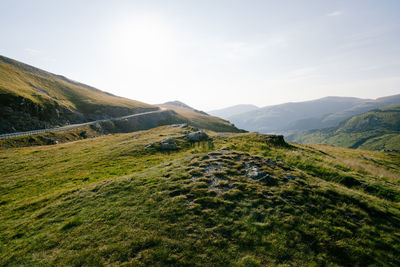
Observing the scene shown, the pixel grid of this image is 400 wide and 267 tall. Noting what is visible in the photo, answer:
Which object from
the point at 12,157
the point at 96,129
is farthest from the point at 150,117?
the point at 12,157

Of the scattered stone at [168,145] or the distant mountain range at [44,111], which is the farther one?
the distant mountain range at [44,111]

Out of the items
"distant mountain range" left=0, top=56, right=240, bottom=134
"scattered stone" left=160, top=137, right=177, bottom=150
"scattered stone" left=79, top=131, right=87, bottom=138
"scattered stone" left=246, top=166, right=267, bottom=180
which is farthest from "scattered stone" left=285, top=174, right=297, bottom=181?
"distant mountain range" left=0, top=56, right=240, bottom=134

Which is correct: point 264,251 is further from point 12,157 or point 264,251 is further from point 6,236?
point 12,157

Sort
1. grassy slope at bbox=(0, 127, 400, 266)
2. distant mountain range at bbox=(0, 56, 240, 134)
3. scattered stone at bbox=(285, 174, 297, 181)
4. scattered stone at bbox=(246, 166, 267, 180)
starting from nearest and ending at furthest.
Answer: grassy slope at bbox=(0, 127, 400, 266), scattered stone at bbox=(246, 166, 267, 180), scattered stone at bbox=(285, 174, 297, 181), distant mountain range at bbox=(0, 56, 240, 134)

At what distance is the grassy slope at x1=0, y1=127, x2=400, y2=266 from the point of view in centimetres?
856

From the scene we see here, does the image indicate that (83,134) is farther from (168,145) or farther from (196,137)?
(196,137)

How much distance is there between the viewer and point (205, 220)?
10.5 metres

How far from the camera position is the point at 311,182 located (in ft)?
50.3

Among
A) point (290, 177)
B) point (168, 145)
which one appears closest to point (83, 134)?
point (168, 145)

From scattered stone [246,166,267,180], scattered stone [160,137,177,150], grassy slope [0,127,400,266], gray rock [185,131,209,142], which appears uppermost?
gray rock [185,131,209,142]

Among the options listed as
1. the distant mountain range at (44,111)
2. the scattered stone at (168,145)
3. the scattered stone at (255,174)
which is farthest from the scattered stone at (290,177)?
the distant mountain range at (44,111)

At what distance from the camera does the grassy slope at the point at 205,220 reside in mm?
8562

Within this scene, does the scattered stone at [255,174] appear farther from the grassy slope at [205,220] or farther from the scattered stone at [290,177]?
the scattered stone at [290,177]

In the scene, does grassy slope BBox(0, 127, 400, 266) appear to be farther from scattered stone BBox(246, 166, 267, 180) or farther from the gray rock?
the gray rock
